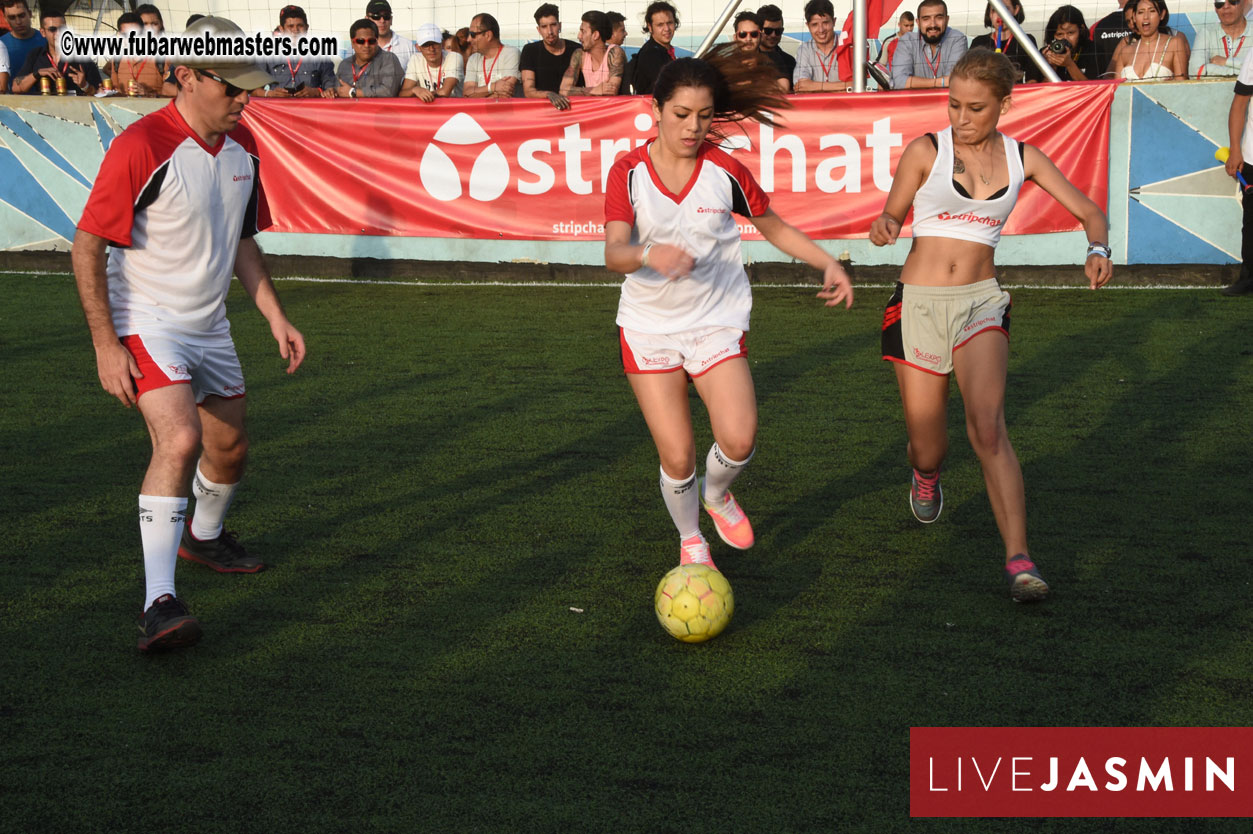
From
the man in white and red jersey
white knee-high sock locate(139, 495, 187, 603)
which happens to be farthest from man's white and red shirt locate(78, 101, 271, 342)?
white knee-high sock locate(139, 495, 187, 603)

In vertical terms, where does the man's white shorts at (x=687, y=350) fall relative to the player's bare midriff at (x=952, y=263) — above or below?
below

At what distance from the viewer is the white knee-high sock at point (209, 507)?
5297mm

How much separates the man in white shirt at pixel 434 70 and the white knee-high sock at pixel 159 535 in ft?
32.5

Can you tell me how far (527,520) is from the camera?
19.6 feet

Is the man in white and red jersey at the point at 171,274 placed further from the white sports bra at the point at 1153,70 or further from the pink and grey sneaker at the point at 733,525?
the white sports bra at the point at 1153,70

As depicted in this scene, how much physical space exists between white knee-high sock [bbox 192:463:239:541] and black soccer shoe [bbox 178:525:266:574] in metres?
0.03

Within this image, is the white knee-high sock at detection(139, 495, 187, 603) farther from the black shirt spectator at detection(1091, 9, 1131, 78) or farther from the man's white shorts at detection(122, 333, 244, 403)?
the black shirt spectator at detection(1091, 9, 1131, 78)

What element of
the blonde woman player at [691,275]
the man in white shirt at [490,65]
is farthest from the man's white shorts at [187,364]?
the man in white shirt at [490,65]

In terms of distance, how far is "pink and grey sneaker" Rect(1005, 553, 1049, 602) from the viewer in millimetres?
4734

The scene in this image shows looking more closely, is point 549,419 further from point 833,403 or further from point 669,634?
point 669,634

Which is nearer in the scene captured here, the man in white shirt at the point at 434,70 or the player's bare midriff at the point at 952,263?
the player's bare midriff at the point at 952,263

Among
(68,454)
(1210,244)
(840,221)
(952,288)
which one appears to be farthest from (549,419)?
(1210,244)

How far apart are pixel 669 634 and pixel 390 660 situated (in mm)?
960

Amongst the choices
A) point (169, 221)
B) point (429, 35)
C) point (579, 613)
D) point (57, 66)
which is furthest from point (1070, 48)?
point (57, 66)
